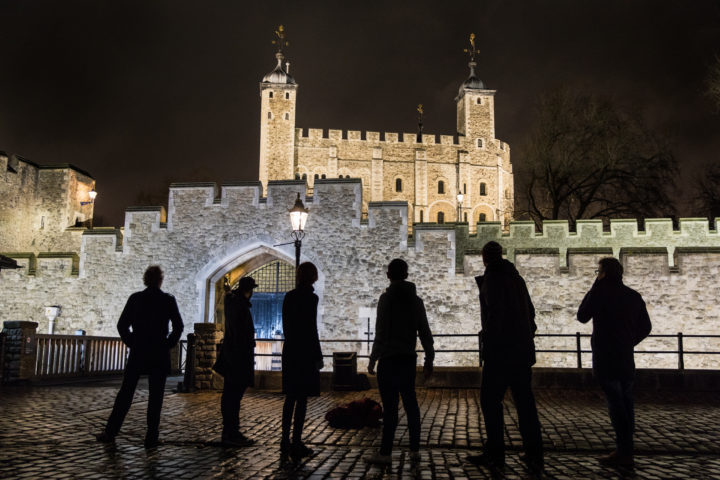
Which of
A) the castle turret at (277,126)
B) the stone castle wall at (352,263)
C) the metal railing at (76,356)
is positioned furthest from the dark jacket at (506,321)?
the castle turret at (277,126)

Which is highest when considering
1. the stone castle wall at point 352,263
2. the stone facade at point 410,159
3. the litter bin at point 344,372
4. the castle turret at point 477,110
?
the castle turret at point 477,110

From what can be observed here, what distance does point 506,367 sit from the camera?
466 centimetres

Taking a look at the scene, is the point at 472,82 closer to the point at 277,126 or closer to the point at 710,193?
the point at 277,126

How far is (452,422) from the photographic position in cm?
694

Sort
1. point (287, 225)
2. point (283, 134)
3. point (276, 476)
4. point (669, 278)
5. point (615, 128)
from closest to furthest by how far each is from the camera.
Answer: point (276, 476)
point (669, 278)
point (287, 225)
point (615, 128)
point (283, 134)

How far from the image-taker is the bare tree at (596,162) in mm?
24766

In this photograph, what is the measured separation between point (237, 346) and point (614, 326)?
3.36 metres

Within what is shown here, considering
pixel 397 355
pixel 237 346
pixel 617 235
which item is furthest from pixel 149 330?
pixel 617 235

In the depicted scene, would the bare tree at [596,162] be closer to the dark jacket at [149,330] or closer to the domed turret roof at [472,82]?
the dark jacket at [149,330]

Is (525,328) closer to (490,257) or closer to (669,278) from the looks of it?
(490,257)

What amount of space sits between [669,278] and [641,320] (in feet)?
37.3

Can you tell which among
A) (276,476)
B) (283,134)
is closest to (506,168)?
(283,134)

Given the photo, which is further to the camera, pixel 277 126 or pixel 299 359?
pixel 277 126

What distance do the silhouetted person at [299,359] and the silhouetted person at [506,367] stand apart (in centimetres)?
142
